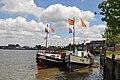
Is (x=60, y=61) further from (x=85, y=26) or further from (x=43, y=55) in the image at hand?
(x=85, y=26)

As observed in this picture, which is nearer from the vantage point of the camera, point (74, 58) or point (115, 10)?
point (115, 10)

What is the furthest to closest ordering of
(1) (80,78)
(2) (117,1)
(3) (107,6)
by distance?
(1) (80,78) < (3) (107,6) < (2) (117,1)

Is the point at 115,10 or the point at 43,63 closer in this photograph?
the point at 115,10

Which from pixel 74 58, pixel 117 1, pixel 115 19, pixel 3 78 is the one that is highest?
pixel 117 1

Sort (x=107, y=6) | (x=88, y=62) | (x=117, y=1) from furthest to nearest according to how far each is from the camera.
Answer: (x=88, y=62) → (x=107, y=6) → (x=117, y=1)

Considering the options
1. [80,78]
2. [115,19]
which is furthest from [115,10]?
[80,78]

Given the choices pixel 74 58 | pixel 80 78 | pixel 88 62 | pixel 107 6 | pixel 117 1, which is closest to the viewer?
pixel 117 1

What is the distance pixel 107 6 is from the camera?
20.5 m

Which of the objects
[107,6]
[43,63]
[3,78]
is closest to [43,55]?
[43,63]

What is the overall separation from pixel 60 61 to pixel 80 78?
9.91 metres

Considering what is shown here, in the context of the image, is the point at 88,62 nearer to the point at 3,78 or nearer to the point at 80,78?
the point at 80,78

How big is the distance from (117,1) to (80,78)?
15.0m

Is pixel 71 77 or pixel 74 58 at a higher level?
pixel 74 58

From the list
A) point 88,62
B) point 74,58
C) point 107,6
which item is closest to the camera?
point 107,6
